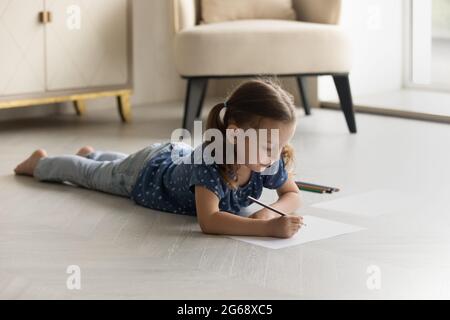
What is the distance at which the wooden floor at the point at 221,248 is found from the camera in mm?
1851

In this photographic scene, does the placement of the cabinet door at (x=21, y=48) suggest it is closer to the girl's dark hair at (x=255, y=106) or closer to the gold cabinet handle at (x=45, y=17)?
the gold cabinet handle at (x=45, y=17)

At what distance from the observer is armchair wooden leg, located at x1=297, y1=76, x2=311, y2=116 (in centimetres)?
440

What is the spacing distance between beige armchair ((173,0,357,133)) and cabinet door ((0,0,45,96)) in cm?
62

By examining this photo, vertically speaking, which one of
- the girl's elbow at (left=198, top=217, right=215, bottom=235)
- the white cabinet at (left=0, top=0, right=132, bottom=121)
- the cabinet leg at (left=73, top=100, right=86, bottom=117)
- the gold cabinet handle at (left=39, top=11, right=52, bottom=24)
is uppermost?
the gold cabinet handle at (left=39, top=11, right=52, bottom=24)

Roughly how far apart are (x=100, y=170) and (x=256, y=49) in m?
1.23

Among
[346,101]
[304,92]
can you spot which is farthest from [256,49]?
[304,92]

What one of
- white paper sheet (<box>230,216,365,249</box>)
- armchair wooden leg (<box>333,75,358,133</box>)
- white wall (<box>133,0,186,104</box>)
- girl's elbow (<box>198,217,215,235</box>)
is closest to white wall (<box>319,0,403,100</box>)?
armchair wooden leg (<box>333,75,358,133</box>)

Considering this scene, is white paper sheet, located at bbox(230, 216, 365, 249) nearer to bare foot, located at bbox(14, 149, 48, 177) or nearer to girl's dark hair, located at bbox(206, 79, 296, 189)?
girl's dark hair, located at bbox(206, 79, 296, 189)

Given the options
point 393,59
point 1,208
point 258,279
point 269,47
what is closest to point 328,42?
point 269,47

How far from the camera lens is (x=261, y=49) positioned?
3.79 m

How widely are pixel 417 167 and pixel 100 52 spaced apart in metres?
1.75

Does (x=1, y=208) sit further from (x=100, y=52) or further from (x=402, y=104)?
(x=402, y=104)

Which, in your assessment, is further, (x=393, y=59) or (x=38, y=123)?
(x=393, y=59)

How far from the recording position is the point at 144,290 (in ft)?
6.02
